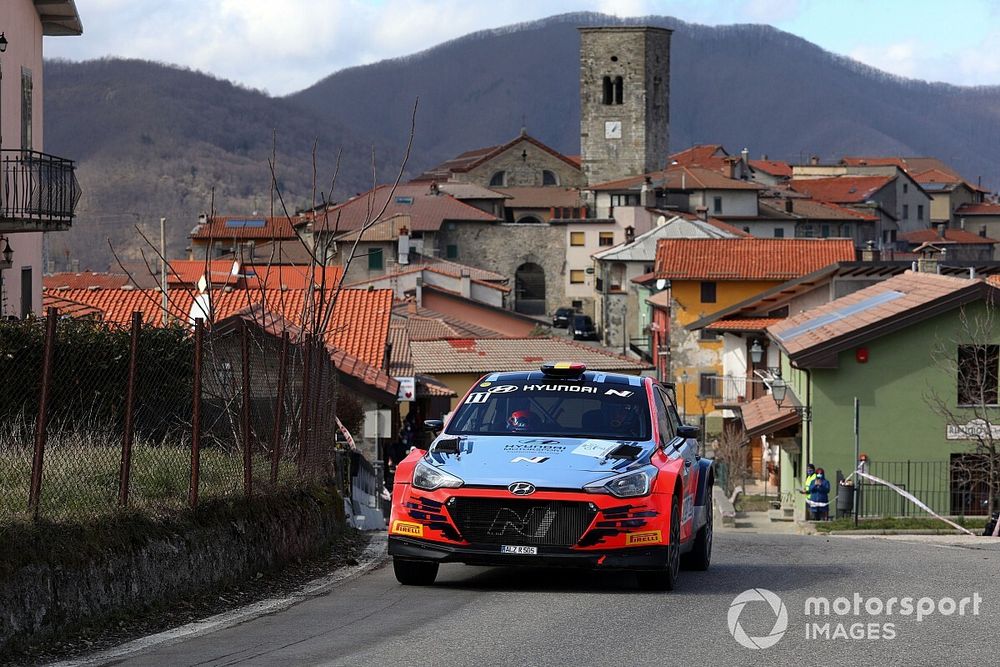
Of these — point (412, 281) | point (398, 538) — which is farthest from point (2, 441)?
point (412, 281)

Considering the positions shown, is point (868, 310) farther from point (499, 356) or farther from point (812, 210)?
point (812, 210)

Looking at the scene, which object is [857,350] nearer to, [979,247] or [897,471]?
[897,471]

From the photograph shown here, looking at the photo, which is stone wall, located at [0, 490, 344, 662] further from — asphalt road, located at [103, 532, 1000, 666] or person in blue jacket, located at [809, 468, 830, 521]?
person in blue jacket, located at [809, 468, 830, 521]

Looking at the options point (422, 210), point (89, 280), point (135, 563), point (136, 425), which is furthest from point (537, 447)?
point (422, 210)

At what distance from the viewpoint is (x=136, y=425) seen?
11523mm

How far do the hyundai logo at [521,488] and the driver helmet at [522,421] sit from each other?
1233 millimetres

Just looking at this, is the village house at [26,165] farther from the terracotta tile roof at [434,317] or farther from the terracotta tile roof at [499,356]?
the terracotta tile roof at [434,317]

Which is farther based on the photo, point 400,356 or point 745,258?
Answer: point 745,258

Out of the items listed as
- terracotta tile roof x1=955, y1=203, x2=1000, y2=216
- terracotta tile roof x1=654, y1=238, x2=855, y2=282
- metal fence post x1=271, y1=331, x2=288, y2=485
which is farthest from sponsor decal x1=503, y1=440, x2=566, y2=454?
terracotta tile roof x1=955, y1=203, x2=1000, y2=216

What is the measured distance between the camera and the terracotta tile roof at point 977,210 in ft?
472

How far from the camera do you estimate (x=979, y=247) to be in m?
126

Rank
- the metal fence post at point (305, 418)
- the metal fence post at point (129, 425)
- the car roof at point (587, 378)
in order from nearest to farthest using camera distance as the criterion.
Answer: the metal fence post at point (129, 425)
the car roof at point (587, 378)
the metal fence post at point (305, 418)

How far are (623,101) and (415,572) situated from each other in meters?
131

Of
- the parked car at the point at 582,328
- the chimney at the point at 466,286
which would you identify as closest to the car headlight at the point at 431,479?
the chimney at the point at 466,286
